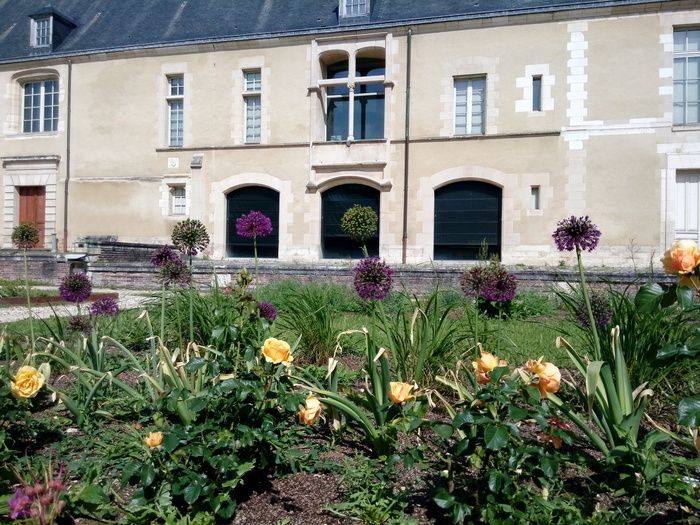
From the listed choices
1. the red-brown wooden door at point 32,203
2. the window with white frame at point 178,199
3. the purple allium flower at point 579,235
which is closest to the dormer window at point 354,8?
the window with white frame at point 178,199

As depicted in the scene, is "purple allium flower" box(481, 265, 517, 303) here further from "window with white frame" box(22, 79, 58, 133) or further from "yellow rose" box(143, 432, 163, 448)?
"window with white frame" box(22, 79, 58, 133)

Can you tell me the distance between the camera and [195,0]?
17812 mm

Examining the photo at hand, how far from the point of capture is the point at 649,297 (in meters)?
1.91

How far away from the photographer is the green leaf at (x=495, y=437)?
1.57 m

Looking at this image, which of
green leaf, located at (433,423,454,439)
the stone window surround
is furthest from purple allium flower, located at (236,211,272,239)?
the stone window surround

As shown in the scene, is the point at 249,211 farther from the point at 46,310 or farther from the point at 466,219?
the point at 46,310

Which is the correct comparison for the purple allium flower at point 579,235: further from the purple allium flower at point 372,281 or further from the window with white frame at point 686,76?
the window with white frame at point 686,76

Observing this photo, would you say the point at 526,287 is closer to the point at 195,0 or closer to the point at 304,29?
the point at 304,29

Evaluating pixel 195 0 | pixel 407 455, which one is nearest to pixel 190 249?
pixel 407 455

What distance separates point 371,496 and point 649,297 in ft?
4.21

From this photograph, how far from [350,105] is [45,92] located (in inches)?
430

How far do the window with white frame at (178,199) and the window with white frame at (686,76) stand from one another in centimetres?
1401

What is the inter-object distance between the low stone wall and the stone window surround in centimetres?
391

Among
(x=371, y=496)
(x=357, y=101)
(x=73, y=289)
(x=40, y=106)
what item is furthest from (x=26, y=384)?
(x=40, y=106)
